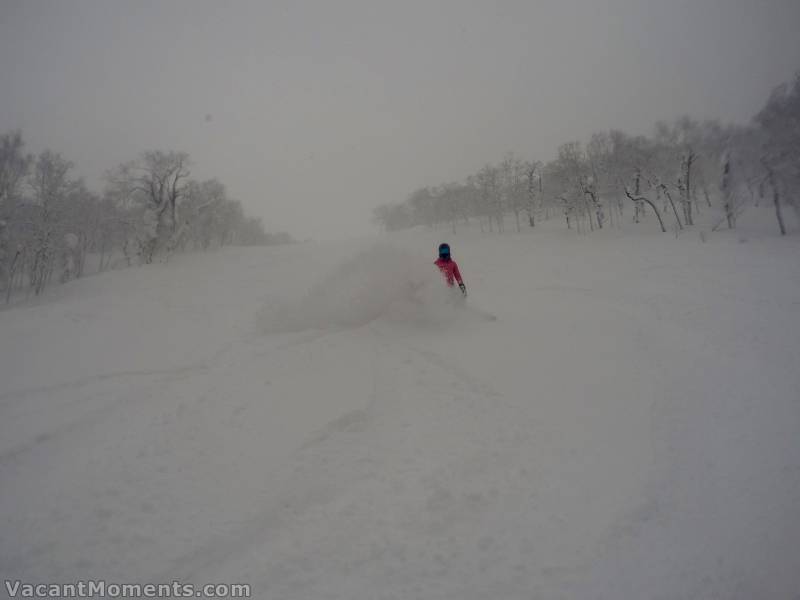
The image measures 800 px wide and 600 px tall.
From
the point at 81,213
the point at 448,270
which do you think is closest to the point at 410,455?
the point at 448,270

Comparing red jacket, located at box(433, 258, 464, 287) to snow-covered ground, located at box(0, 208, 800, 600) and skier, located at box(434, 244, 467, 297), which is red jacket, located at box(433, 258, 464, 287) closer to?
skier, located at box(434, 244, 467, 297)

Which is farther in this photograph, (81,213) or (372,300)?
(81,213)

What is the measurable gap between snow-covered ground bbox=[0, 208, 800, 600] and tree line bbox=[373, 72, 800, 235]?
27.6 m

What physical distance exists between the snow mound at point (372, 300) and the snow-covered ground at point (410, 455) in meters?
0.08

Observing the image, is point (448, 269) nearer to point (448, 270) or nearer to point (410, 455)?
point (448, 270)

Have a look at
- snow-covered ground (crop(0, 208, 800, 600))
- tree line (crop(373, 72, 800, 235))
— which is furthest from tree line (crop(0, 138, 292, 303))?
tree line (crop(373, 72, 800, 235))

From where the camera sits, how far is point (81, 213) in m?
37.7

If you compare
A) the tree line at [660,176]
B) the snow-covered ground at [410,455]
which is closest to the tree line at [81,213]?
the snow-covered ground at [410,455]

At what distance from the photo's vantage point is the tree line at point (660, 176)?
83.6ft

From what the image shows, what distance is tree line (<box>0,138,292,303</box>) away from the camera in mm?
28484

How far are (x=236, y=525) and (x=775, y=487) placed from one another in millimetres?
5398

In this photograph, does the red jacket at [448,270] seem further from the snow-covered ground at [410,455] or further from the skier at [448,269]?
the snow-covered ground at [410,455]

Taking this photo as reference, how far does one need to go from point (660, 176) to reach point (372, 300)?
154ft

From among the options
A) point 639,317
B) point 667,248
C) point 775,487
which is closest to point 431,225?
point 667,248
